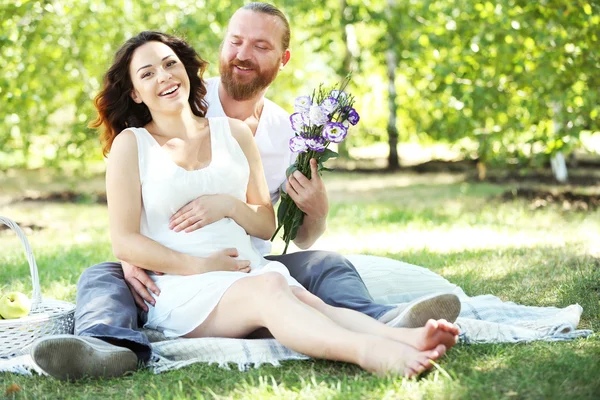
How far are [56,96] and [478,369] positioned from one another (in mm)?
8229

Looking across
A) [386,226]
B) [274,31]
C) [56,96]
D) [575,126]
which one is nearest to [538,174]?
[575,126]

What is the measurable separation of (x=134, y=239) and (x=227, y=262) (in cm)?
40

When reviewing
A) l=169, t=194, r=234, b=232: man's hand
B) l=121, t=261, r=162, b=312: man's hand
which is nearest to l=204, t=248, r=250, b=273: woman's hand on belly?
l=169, t=194, r=234, b=232: man's hand

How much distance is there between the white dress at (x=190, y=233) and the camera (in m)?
3.23

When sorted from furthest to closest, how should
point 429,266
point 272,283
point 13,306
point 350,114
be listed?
point 429,266 < point 350,114 < point 13,306 < point 272,283

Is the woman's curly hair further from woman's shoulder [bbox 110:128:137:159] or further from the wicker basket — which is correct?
the wicker basket

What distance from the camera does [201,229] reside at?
3432 mm

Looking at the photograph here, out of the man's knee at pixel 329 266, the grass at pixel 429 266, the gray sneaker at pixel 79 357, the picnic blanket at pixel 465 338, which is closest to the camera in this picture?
the grass at pixel 429 266

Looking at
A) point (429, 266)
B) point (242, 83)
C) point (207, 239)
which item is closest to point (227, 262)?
point (207, 239)

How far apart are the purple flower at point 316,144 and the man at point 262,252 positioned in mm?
109

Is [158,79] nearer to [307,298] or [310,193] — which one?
[310,193]

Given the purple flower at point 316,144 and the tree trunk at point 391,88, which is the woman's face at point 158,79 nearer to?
the purple flower at point 316,144

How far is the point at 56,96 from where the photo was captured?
32.5ft

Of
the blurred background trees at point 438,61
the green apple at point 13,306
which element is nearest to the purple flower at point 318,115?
the green apple at point 13,306
